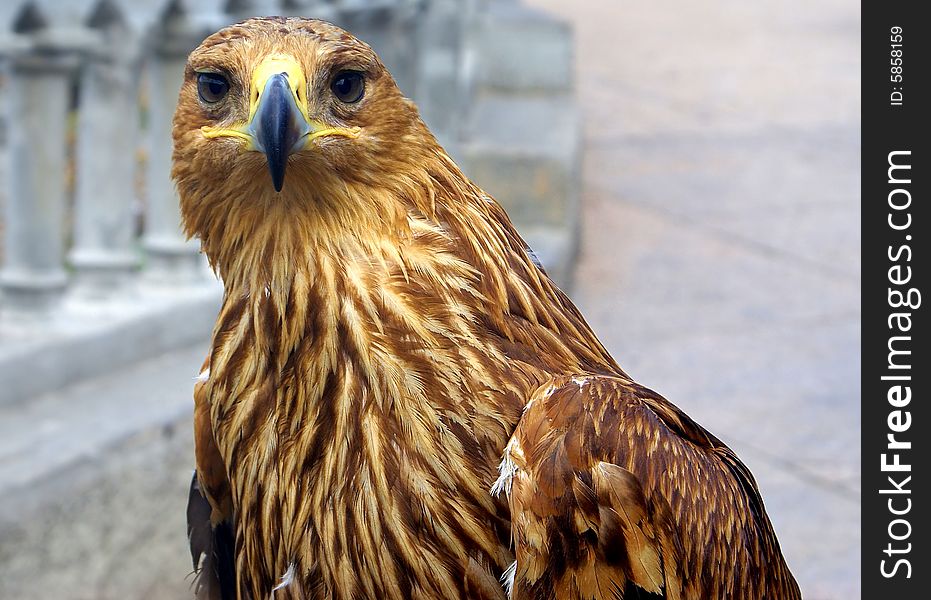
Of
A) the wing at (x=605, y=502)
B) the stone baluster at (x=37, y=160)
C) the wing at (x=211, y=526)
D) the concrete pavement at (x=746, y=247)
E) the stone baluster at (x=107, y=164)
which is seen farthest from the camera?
the concrete pavement at (x=746, y=247)

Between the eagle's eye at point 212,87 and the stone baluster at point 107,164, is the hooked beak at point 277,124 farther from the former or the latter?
the stone baluster at point 107,164

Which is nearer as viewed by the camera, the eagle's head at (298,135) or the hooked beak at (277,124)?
the hooked beak at (277,124)

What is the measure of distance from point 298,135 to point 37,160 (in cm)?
247

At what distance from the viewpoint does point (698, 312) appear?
7.50m

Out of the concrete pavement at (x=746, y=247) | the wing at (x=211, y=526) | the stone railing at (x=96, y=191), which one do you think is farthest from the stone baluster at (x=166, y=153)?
the concrete pavement at (x=746, y=247)

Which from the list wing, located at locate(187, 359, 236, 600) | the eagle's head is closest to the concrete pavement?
wing, located at locate(187, 359, 236, 600)

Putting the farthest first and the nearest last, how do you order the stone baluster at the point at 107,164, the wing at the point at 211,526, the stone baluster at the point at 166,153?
1. the stone baluster at the point at 166,153
2. the stone baluster at the point at 107,164
3. the wing at the point at 211,526

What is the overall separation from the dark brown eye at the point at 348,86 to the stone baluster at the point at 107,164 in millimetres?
2372

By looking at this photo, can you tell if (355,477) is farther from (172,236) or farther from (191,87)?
(172,236)

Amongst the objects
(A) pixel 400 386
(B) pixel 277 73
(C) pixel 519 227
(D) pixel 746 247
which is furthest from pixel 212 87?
(D) pixel 746 247

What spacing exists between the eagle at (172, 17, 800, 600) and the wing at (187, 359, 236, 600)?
292mm

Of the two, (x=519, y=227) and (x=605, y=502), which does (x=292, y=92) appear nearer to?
(x=605, y=502)

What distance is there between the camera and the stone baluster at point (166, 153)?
4715 mm
